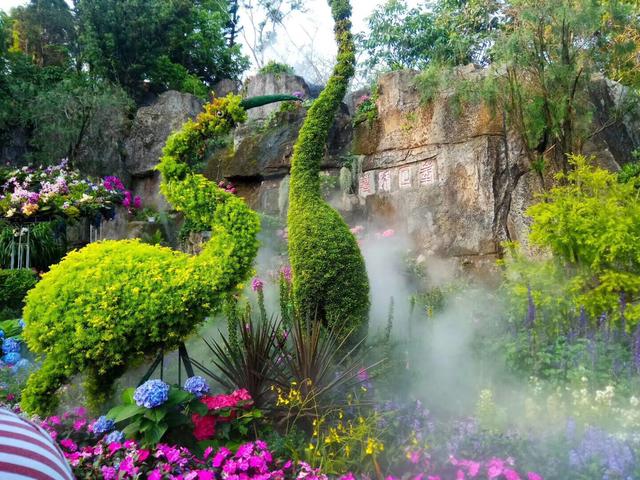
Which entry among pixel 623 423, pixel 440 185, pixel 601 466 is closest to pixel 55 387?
pixel 601 466

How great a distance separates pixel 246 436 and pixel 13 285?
4.65 meters

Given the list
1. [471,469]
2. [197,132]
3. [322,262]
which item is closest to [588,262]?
[322,262]

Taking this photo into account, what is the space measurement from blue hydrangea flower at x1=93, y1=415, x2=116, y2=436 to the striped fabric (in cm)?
184

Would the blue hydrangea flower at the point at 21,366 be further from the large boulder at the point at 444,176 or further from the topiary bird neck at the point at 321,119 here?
the large boulder at the point at 444,176

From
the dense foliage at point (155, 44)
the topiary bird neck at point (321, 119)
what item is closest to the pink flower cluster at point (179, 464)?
the topiary bird neck at point (321, 119)

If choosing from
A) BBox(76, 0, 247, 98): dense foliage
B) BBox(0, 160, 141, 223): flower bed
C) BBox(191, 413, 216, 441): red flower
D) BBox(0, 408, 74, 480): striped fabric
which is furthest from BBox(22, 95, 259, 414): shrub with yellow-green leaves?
BBox(76, 0, 247, 98): dense foliage

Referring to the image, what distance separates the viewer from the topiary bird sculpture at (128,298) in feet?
9.87

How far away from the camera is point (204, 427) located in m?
2.80

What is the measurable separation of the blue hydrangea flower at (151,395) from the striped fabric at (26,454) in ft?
5.00

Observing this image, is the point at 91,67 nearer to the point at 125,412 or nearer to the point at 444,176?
the point at 444,176

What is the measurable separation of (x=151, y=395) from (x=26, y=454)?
5.40 feet

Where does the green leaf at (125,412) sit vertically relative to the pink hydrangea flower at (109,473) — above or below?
above

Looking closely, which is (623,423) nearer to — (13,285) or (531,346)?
(531,346)

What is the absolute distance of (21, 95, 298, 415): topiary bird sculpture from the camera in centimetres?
301
